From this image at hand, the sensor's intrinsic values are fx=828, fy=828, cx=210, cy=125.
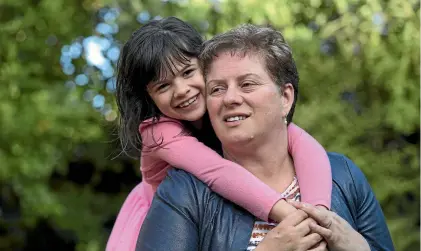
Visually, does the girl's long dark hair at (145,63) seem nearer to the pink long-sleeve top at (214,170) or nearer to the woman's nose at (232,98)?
the pink long-sleeve top at (214,170)

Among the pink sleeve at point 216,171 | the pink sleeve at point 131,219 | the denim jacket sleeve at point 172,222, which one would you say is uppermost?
the pink sleeve at point 216,171

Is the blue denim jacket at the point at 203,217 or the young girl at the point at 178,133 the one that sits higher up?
the young girl at the point at 178,133

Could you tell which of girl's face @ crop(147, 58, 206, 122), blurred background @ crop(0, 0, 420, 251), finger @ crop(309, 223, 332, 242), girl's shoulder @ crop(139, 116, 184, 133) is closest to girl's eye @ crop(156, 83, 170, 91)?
girl's face @ crop(147, 58, 206, 122)

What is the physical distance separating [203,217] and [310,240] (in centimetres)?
32

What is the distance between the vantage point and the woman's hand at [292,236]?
2.34m

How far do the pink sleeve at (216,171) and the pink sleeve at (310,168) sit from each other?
0.12 meters

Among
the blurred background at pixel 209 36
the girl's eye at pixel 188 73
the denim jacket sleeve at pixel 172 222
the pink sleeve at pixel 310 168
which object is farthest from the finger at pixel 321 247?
the blurred background at pixel 209 36

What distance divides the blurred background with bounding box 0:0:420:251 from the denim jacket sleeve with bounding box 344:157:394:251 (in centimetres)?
264

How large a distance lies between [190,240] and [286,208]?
0.96 ft

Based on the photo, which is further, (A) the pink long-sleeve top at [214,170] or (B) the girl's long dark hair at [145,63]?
(B) the girl's long dark hair at [145,63]

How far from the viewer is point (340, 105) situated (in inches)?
218

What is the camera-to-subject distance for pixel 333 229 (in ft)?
7.82

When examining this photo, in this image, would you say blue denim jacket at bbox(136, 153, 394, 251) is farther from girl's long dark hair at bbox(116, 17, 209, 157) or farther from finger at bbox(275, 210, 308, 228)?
girl's long dark hair at bbox(116, 17, 209, 157)

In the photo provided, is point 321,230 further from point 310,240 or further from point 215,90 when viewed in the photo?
point 215,90
